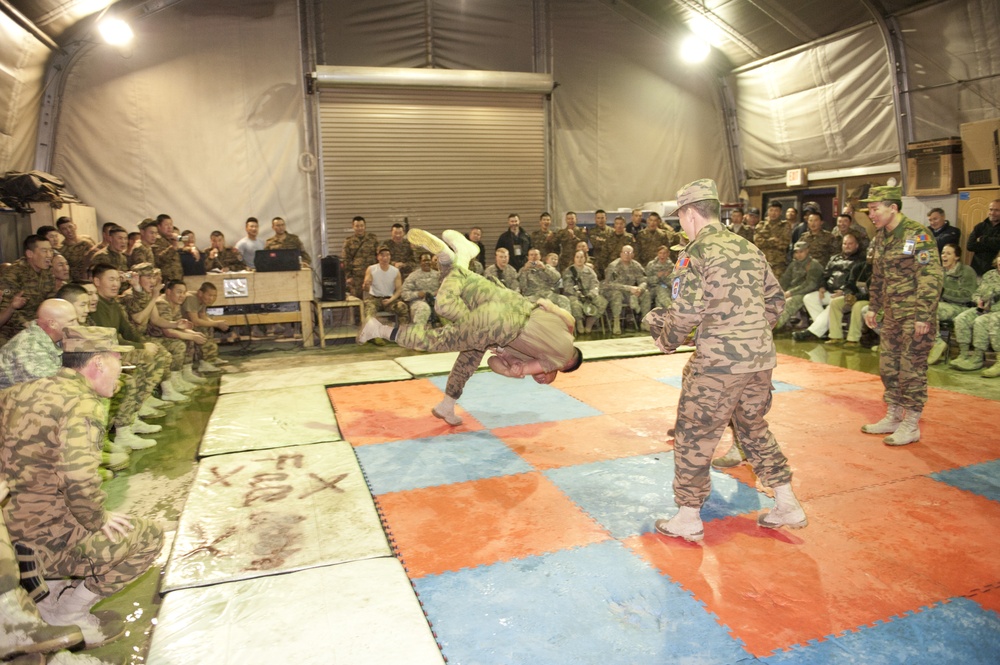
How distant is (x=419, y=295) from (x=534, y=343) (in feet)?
16.9

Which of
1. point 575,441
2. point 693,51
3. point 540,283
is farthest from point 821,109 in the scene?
point 575,441

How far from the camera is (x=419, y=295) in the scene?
33.3ft

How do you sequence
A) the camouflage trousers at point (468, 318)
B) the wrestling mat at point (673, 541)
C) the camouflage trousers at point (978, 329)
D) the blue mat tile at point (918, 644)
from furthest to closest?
the camouflage trousers at point (978, 329)
the camouflage trousers at point (468, 318)
the wrestling mat at point (673, 541)
the blue mat tile at point (918, 644)

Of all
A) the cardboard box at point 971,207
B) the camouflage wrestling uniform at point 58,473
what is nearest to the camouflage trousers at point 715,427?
the camouflage wrestling uniform at point 58,473

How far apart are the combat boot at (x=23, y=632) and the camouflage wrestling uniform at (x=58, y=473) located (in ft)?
1.24

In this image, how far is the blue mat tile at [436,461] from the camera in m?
4.61

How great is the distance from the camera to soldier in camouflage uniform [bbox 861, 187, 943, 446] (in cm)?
498

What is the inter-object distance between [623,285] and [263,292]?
5.62 m

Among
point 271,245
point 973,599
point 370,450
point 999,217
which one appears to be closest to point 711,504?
point 973,599

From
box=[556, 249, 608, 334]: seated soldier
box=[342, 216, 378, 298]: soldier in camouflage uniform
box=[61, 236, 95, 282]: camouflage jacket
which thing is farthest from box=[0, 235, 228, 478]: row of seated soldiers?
box=[556, 249, 608, 334]: seated soldier

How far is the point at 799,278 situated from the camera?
10.6 metres

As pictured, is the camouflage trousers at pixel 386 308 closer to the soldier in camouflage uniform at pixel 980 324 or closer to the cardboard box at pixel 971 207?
the soldier in camouflage uniform at pixel 980 324

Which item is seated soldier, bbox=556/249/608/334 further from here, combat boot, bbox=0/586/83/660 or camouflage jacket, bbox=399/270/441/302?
combat boot, bbox=0/586/83/660

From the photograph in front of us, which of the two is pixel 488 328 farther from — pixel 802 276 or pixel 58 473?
pixel 802 276
